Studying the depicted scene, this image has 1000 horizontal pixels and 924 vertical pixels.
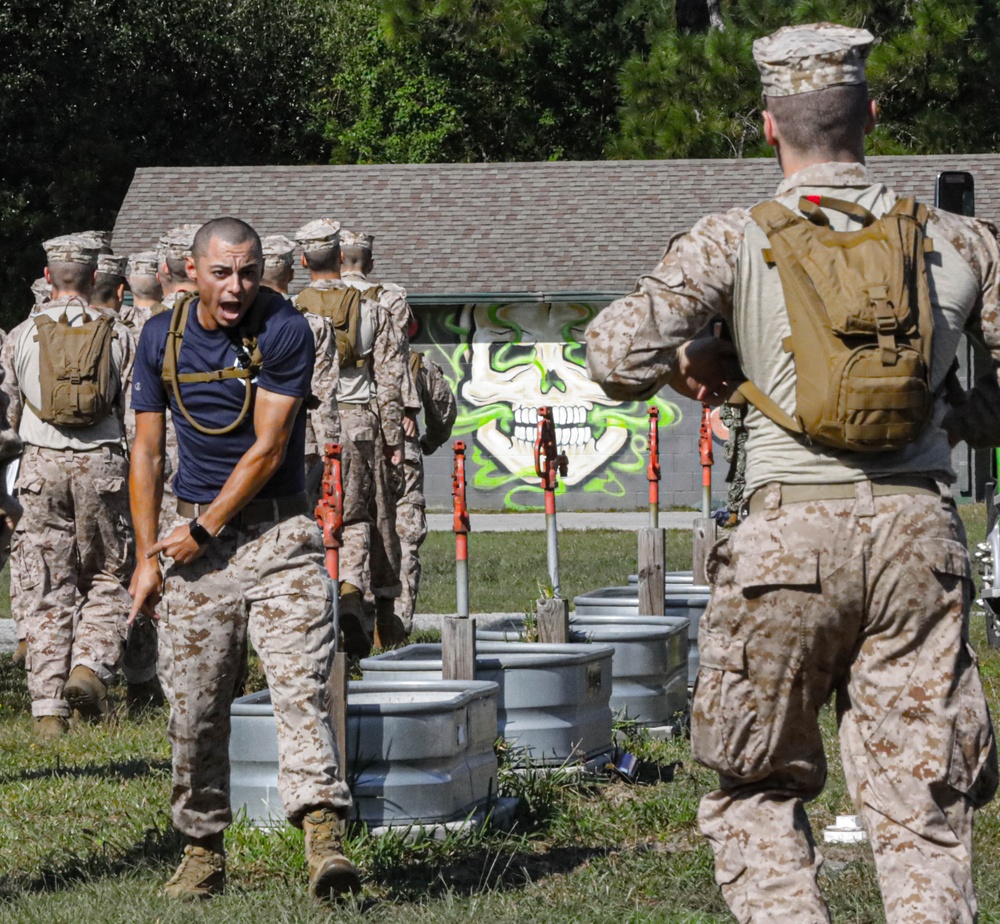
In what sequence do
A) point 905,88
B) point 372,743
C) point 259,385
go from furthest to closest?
point 905,88 < point 372,743 < point 259,385

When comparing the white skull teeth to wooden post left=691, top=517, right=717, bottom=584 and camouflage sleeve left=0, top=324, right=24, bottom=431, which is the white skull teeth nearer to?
wooden post left=691, top=517, right=717, bottom=584

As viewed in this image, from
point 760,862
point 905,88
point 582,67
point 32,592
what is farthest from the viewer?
point 582,67

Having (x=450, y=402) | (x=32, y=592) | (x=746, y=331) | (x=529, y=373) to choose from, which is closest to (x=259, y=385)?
(x=746, y=331)

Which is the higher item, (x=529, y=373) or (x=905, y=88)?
(x=905, y=88)

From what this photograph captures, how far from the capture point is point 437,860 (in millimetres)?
6211

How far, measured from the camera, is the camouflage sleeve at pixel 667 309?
412cm

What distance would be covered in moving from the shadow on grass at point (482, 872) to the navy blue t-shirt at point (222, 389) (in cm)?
129

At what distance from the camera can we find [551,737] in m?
7.30

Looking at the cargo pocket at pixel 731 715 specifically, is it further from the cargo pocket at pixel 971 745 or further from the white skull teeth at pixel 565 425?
the white skull teeth at pixel 565 425

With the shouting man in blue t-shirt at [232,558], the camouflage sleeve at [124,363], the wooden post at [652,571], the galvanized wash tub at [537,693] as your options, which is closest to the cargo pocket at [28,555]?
the camouflage sleeve at [124,363]

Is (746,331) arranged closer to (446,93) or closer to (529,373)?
(529,373)

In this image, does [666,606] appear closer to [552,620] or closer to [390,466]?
[552,620]

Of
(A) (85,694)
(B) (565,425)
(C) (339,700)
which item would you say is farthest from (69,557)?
(B) (565,425)

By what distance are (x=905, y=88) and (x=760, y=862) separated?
116ft
